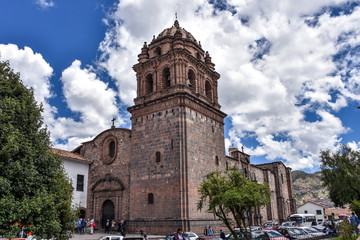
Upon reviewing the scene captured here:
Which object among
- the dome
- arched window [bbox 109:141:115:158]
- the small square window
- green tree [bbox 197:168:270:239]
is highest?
the dome

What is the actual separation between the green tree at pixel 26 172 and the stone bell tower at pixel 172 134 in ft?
32.8

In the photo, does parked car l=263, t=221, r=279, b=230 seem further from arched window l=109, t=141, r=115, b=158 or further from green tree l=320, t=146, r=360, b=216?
arched window l=109, t=141, r=115, b=158

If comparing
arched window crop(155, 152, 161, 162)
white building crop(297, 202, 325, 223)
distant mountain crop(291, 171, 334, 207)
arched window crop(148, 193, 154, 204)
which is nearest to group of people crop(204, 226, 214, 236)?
arched window crop(148, 193, 154, 204)

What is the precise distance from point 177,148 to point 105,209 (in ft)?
28.8

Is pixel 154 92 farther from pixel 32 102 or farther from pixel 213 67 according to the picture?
pixel 32 102

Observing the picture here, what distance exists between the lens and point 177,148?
2120cm

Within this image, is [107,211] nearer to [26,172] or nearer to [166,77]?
[166,77]

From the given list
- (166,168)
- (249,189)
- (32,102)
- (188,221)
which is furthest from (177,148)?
(32,102)

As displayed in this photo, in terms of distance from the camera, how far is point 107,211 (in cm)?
2469

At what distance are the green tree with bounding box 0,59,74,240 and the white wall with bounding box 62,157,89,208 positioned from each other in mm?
14572

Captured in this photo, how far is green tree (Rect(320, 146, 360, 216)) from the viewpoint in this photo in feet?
83.1

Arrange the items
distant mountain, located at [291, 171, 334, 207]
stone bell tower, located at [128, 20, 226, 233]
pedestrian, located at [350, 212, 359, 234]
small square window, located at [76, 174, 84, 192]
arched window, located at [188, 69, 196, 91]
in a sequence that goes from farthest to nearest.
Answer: distant mountain, located at [291, 171, 334, 207], small square window, located at [76, 174, 84, 192], arched window, located at [188, 69, 196, 91], stone bell tower, located at [128, 20, 226, 233], pedestrian, located at [350, 212, 359, 234]

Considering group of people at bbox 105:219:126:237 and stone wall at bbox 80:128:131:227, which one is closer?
group of people at bbox 105:219:126:237

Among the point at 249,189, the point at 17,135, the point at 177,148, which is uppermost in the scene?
the point at 177,148
